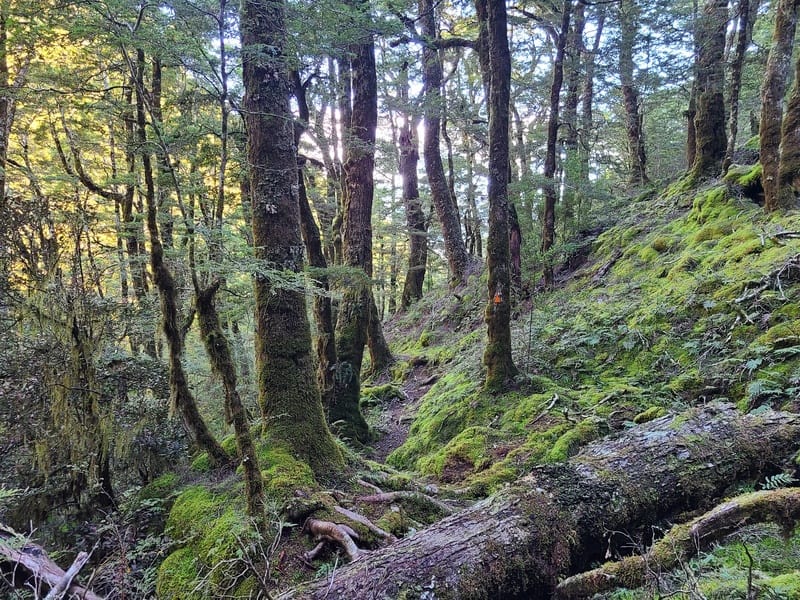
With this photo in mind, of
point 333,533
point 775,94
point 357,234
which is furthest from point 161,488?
point 775,94

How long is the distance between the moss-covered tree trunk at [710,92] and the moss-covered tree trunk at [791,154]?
3029 mm

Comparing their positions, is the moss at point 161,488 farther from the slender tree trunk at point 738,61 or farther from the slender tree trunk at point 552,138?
the slender tree trunk at point 738,61

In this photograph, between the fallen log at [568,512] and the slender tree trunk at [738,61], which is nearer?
the fallen log at [568,512]

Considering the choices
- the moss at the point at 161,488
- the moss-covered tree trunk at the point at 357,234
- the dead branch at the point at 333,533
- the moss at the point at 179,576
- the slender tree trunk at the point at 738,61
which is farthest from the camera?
the slender tree trunk at the point at 738,61

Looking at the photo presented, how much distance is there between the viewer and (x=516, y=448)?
18.8ft

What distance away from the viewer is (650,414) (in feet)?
16.7

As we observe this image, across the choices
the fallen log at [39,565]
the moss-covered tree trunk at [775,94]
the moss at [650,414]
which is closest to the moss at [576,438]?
the moss at [650,414]

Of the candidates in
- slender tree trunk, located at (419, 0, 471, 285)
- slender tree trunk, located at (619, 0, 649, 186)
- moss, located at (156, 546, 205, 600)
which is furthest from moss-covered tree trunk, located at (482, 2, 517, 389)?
slender tree trunk, located at (419, 0, 471, 285)

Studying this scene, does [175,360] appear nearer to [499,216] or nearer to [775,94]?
[499,216]

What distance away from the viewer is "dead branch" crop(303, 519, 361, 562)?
11.9 ft

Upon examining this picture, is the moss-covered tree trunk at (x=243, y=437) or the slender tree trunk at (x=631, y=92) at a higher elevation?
the slender tree trunk at (x=631, y=92)

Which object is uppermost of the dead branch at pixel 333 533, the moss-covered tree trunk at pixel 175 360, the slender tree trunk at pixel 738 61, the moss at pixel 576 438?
the slender tree trunk at pixel 738 61

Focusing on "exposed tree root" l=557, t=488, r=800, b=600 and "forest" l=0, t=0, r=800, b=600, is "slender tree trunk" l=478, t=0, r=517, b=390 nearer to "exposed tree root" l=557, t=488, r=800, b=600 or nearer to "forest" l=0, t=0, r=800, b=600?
"forest" l=0, t=0, r=800, b=600

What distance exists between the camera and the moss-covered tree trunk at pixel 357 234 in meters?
7.92
